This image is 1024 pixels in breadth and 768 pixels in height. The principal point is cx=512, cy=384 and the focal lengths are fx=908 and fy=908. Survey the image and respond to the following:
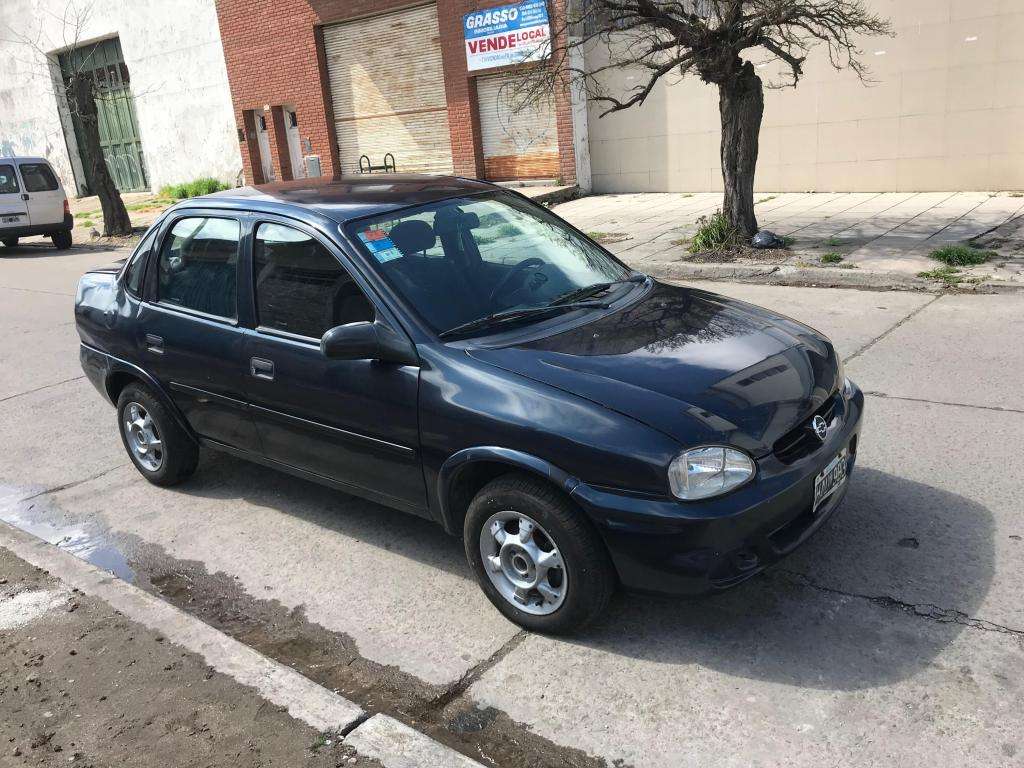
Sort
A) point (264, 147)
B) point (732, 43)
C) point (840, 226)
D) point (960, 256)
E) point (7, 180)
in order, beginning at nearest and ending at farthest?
point (960, 256)
point (732, 43)
point (840, 226)
point (7, 180)
point (264, 147)

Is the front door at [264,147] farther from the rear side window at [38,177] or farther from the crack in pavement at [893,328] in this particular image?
the crack in pavement at [893,328]

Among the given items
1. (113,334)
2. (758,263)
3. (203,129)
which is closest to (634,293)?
(113,334)

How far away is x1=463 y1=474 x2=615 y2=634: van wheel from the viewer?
10.7 feet

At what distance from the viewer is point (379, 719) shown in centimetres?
309

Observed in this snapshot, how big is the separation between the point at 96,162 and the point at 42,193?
4.68ft

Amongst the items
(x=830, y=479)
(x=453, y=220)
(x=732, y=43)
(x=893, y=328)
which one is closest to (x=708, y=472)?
(x=830, y=479)

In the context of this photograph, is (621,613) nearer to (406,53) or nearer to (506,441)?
(506,441)

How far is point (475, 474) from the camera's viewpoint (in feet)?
11.8

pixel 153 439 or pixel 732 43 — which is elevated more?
pixel 732 43

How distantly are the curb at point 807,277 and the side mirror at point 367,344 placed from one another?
6618 millimetres

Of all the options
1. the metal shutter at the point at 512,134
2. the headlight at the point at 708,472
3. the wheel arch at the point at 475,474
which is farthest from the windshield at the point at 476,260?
the metal shutter at the point at 512,134

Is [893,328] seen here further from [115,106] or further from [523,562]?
[115,106]

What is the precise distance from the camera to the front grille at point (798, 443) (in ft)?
10.9

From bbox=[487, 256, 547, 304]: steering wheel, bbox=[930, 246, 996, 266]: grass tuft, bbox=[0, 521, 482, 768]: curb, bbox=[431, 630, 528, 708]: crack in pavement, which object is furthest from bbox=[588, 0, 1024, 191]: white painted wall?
bbox=[0, 521, 482, 768]: curb
